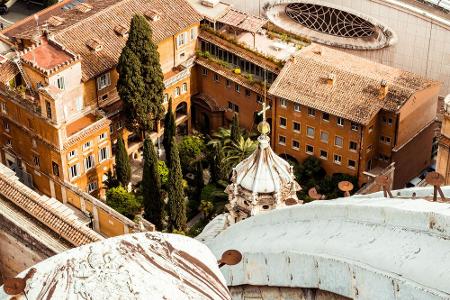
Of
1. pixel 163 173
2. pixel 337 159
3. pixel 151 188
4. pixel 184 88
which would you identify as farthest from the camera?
pixel 184 88

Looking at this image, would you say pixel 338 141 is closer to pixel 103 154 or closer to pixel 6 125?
pixel 103 154

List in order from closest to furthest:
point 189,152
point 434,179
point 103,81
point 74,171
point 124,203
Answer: point 434,179 < point 124,203 < point 74,171 < point 103,81 < point 189,152

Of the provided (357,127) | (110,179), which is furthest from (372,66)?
(110,179)

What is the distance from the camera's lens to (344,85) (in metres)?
56.4

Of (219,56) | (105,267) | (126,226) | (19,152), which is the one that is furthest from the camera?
(219,56)

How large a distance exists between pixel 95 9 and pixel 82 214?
13400 millimetres

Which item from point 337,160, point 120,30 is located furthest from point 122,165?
point 337,160

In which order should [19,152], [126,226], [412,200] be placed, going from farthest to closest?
[19,152], [126,226], [412,200]

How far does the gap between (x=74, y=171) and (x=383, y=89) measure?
17.8 meters

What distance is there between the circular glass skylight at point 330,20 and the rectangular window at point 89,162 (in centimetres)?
1712

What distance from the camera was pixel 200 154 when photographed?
5978 centimetres

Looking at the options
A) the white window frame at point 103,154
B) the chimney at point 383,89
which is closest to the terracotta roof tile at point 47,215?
the white window frame at point 103,154

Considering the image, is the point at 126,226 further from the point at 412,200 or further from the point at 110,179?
the point at 412,200

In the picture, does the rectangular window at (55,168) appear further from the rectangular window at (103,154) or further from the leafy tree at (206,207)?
the leafy tree at (206,207)
